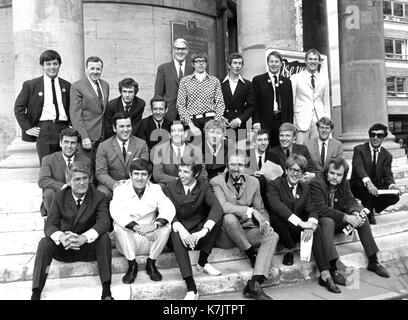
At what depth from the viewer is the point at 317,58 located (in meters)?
6.93

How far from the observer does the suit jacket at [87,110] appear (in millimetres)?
5973

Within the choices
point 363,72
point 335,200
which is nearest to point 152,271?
point 335,200

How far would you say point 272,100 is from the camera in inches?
270

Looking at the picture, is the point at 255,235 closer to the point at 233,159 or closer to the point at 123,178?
the point at 233,159

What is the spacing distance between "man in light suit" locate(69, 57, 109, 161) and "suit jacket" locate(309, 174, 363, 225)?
316cm

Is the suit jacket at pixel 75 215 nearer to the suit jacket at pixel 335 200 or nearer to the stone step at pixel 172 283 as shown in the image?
the stone step at pixel 172 283

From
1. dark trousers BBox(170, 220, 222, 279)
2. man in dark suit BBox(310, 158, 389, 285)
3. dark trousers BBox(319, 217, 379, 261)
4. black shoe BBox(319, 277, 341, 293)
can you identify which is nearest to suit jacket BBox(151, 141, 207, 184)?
dark trousers BBox(170, 220, 222, 279)

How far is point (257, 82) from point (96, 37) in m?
4.41

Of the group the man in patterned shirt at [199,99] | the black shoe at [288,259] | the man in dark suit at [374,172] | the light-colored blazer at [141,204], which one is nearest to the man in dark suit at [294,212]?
the black shoe at [288,259]

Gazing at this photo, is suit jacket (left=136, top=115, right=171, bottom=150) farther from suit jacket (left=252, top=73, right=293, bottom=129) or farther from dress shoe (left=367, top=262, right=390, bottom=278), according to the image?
dress shoe (left=367, top=262, right=390, bottom=278)

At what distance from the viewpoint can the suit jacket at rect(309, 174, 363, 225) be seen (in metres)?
5.53

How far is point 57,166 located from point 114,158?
0.74 metres

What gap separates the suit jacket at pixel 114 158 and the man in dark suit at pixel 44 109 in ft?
2.46
